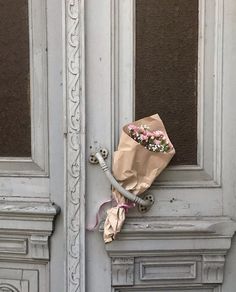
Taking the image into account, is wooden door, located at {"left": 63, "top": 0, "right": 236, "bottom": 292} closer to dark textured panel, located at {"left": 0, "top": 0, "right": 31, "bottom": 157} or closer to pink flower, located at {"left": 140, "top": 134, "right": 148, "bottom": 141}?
pink flower, located at {"left": 140, "top": 134, "right": 148, "bottom": 141}

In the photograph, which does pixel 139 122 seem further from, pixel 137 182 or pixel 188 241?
pixel 188 241

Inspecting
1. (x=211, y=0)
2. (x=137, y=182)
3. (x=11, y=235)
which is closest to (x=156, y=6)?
(x=211, y=0)

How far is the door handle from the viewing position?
7.46ft

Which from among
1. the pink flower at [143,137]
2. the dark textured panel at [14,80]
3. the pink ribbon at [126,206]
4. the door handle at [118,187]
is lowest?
the pink ribbon at [126,206]

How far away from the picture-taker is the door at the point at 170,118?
230cm

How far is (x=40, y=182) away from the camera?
2396 millimetres

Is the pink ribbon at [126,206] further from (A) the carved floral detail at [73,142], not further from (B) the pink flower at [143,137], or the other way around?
(B) the pink flower at [143,137]

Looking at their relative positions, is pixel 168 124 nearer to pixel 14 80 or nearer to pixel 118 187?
pixel 118 187

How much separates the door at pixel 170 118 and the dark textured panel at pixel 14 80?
0.99 feet

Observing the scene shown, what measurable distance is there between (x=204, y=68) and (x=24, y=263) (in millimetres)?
1235

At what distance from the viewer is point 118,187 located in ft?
7.47

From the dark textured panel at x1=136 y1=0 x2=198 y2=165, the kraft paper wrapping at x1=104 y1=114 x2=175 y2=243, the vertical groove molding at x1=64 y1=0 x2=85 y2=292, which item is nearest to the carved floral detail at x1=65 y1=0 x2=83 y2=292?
the vertical groove molding at x1=64 y1=0 x2=85 y2=292

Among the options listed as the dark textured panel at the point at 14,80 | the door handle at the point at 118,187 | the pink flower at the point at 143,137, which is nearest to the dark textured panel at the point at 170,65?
the pink flower at the point at 143,137

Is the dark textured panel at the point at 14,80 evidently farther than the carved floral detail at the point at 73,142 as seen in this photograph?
Yes
